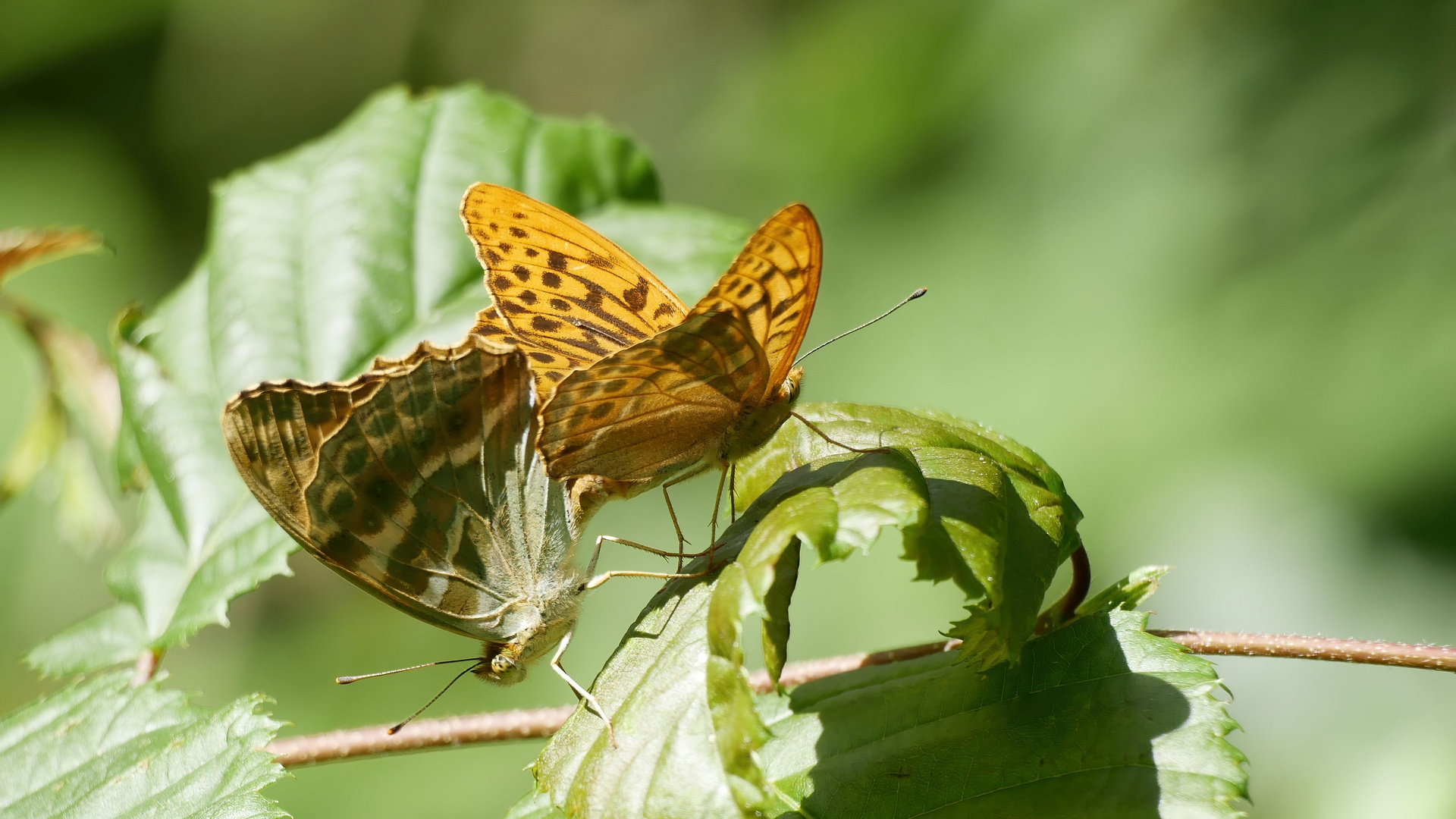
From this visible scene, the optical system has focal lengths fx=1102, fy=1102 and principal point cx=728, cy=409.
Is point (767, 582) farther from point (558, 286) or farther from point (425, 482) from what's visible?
point (558, 286)

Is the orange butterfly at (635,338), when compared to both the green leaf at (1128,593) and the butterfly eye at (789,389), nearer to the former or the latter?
the butterfly eye at (789,389)

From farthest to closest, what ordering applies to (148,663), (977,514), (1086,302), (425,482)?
(1086,302) < (148,663) < (425,482) < (977,514)

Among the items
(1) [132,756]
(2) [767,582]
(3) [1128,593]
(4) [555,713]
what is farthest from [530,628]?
(3) [1128,593]

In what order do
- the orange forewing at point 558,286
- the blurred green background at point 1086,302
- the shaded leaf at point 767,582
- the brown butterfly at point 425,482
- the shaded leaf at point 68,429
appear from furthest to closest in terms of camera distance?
the blurred green background at point 1086,302
the shaded leaf at point 68,429
the orange forewing at point 558,286
the brown butterfly at point 425,482
the shaded leaf at point 767,582

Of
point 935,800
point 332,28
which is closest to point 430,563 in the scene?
point 935,800

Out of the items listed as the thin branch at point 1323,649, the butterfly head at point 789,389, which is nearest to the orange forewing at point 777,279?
the butterfly head at point 789,389

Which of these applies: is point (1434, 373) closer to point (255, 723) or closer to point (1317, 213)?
point (1317, 213)

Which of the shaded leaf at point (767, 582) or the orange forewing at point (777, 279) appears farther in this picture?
the orange forewing at point (777, 279)

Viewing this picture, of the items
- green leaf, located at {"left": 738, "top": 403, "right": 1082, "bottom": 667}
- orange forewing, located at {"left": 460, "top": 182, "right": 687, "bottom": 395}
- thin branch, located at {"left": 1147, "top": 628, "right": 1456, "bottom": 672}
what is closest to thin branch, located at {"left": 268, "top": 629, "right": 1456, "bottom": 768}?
thin branch, located at {"left": 1147, "top": 628, "right": 1456, "bottom": 672}
